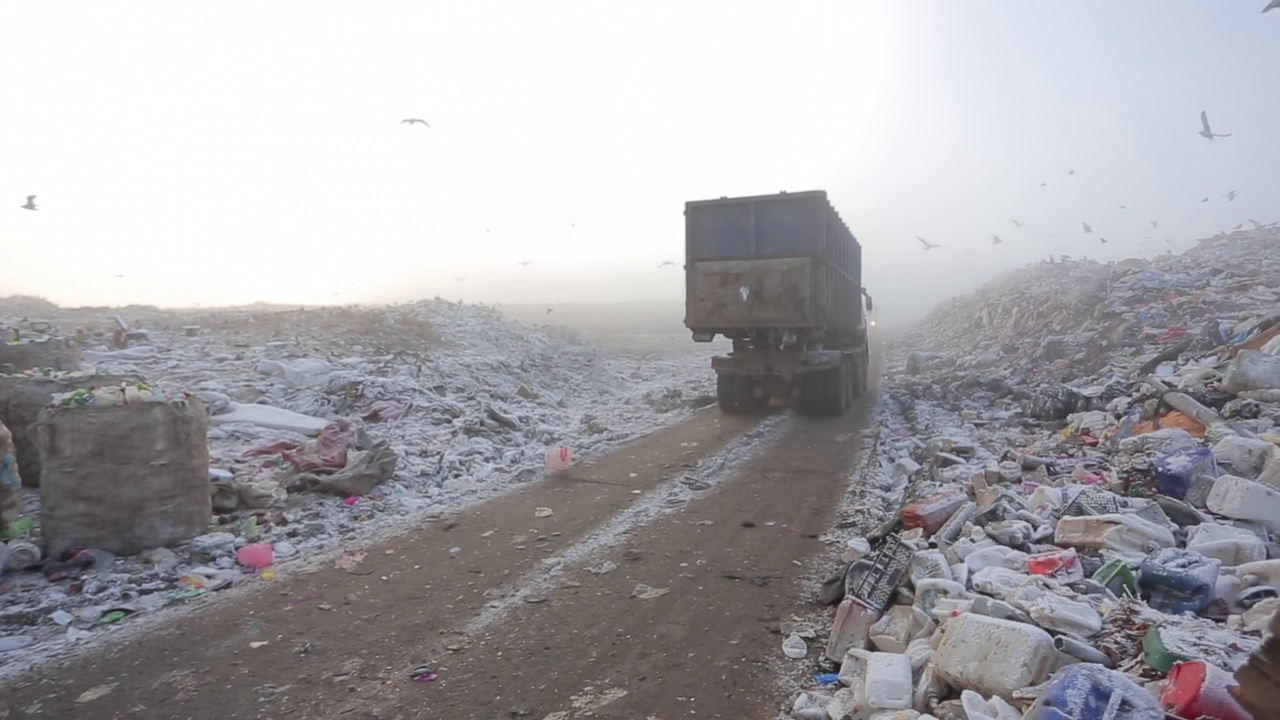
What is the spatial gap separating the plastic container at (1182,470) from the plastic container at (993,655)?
103 inches

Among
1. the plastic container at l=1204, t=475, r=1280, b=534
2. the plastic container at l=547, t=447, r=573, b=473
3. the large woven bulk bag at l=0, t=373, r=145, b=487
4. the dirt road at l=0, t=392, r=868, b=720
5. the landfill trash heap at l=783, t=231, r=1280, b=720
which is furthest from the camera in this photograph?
the plastic container at l=547, t=447, r=573, b=473

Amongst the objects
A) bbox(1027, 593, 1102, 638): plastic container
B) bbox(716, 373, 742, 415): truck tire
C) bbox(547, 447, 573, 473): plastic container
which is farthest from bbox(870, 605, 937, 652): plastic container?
bbox(716, 373, 742, 415): truck tire

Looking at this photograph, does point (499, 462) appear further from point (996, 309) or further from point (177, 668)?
point (996, 309)

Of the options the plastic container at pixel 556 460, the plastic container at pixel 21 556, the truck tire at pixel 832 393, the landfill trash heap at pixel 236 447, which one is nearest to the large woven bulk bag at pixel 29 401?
the landfill trash heap at pixel 236 447

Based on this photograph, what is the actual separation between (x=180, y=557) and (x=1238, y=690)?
540 centimetres

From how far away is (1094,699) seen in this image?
7.16 feet

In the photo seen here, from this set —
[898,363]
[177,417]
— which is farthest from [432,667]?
[898,363]

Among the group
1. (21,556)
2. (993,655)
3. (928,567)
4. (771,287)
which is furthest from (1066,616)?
(771,287)

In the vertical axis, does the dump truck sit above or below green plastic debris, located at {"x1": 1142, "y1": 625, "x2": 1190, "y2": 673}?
above

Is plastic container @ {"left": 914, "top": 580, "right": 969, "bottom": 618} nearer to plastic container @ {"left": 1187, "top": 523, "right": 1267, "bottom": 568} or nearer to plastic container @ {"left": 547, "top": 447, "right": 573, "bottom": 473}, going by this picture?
plastic container @ {"left": 1187, "top": 523, "right": 1267, "bottom": 568}

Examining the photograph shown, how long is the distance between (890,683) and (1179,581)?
1.47 meters

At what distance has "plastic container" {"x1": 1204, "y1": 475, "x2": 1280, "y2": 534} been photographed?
12.3 feet

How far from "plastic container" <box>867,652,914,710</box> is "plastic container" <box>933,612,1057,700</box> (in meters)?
0.14

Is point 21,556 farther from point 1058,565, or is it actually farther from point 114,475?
point 1058,565
